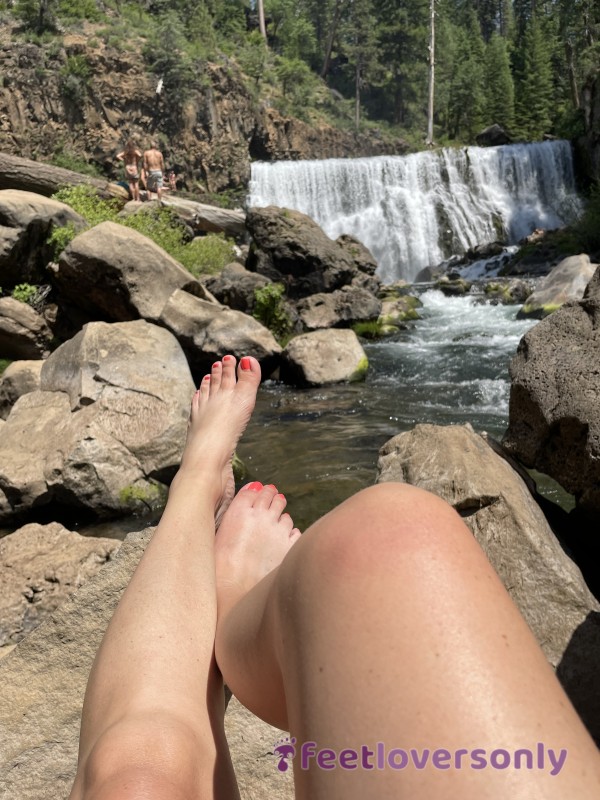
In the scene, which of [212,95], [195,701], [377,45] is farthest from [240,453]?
[377,45]

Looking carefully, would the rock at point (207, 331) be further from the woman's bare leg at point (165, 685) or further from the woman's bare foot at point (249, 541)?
the woman's bare leg at point (165, 685)

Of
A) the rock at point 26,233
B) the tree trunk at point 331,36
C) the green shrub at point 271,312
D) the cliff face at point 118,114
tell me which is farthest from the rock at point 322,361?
the tree trunk at point 331,36

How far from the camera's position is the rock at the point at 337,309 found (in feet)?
33.3

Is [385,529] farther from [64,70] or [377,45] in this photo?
[377,45]

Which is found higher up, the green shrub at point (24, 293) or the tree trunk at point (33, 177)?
the tree trunk at point (33, 177)

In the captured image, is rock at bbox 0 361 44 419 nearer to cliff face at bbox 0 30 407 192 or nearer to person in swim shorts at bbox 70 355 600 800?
person in swim shorts at bbox 70 355 600 800

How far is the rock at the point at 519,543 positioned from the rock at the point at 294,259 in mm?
8750

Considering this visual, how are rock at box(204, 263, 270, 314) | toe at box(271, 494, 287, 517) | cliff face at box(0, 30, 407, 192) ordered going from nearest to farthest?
1. toe at box(271, 494, 287, 517)
2. rock at box(204, 263, 270, 314)
3. cliff face at box(0, 30, 407, 192)

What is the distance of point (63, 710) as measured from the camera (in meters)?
1.71

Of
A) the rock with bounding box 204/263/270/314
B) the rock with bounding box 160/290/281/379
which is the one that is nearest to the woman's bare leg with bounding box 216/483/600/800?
the rock with bounding box 160/290/281/379

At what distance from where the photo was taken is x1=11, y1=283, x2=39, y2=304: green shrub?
745 centimetres

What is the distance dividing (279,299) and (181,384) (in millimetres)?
5169

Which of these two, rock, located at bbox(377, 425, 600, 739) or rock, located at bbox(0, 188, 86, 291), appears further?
rock, located at bbox(0, 188, 86, 291)

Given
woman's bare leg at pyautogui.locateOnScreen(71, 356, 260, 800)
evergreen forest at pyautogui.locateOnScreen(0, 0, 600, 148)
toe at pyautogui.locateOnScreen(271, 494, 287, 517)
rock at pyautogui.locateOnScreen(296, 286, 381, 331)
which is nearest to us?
woman's bare leg at pyautogui.locateOnScreen(71, 356, 260, 800)
